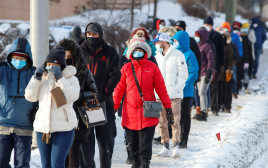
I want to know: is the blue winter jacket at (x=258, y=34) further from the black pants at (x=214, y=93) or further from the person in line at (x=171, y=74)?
the person in line at (x=171, y=74)

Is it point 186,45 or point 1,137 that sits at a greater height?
point 186,45

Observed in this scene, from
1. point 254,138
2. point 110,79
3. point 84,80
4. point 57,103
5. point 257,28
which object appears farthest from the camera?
point 257,28

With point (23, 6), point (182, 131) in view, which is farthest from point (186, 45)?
point (23, 6)

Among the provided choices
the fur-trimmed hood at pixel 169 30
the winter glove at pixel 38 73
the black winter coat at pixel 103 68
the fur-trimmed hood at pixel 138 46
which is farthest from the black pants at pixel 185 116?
the winter glove at pixel 38 73

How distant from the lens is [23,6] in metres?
19.7

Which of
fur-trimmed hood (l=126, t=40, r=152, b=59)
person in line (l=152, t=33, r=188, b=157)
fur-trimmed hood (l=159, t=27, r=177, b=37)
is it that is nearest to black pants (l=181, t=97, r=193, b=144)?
person in line (l=152, t=33, r=188, b=157)

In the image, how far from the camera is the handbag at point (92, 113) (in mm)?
5527

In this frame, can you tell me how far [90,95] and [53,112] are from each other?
25.2 inches

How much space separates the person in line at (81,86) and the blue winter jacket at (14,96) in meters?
0.49

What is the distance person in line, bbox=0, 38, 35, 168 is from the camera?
5113 millimetres

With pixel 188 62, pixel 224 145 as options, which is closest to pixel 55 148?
pixel 224 145

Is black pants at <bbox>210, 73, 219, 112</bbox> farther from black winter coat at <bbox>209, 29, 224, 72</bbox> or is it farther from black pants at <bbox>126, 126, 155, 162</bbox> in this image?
black pants at <bbox>126, 126, 155, 162</bbox>

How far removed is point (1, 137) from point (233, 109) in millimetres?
8722

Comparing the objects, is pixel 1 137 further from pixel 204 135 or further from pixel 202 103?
pixel 202 103
